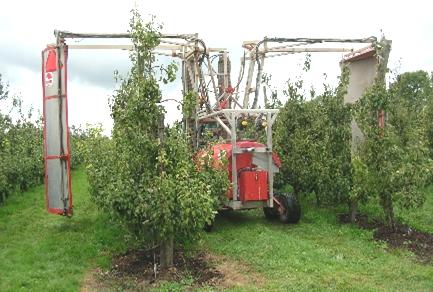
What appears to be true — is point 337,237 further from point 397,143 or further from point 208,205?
point 208,205

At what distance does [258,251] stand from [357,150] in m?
3.36

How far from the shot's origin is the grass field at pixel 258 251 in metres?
8.02

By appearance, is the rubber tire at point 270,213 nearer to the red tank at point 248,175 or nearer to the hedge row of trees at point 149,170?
the red tank at point 248,175

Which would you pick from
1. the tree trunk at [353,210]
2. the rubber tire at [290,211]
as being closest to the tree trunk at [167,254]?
the rubber tire at [290,211]

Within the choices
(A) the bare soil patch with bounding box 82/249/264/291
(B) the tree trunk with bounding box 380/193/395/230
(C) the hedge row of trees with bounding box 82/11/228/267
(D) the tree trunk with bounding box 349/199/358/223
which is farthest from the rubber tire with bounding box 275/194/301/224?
(C) the hedge row of trees with bounding box 82/11/228/267

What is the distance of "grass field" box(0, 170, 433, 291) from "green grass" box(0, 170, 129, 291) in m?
0.01

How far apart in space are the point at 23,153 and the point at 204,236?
390 inches

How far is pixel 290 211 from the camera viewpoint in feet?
39.4

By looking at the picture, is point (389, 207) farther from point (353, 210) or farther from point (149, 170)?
point (149, 170)

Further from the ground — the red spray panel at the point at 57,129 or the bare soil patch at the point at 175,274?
the red spray panel at the point at 57,129

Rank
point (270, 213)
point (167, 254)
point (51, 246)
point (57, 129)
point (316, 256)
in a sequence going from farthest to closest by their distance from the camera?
point (270, 213), point (57, 129), point (51, 246), point (316, 256), point (167, 254)

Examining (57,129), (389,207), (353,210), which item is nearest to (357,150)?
(389,207)

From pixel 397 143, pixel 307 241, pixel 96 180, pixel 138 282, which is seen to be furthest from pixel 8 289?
pixel 397 143

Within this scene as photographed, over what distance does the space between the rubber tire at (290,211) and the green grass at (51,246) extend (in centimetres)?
356
